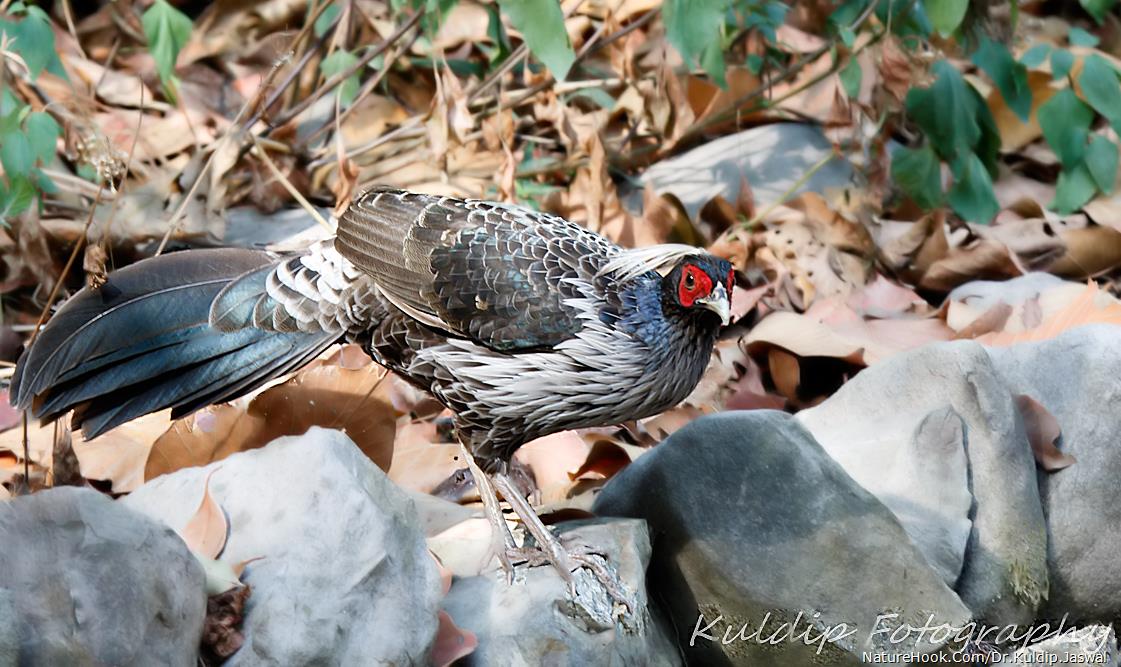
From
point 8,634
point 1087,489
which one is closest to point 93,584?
point 8,634

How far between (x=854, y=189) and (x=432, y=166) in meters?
1.75

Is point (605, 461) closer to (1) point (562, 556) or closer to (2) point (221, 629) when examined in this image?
(1) point (562, 556)

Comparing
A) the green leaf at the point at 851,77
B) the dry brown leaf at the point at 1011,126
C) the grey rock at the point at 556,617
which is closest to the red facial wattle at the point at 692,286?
the grey rock at the point at 556,617

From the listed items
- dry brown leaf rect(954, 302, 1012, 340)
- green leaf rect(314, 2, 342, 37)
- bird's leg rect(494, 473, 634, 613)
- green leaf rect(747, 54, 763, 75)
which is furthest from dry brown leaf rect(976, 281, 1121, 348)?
green leaf rect(314, 2, 342, 37)

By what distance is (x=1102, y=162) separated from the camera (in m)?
5.25

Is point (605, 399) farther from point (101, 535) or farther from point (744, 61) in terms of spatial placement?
point (744, 61)

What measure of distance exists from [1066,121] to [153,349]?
3525 millimetres

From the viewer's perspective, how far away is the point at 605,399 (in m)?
3.21

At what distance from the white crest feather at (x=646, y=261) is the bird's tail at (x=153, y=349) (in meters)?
0.82

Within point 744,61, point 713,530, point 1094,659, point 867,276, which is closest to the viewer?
point 713,530

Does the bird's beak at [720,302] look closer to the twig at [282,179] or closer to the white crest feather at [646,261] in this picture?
the white crest feather at [646,261]

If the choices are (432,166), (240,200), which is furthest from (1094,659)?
(240,200)

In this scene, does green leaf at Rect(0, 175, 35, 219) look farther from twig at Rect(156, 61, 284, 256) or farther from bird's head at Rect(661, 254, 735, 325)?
bird's head at Rect(661, 254, 735, 325)

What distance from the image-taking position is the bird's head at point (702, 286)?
10.3 feet
